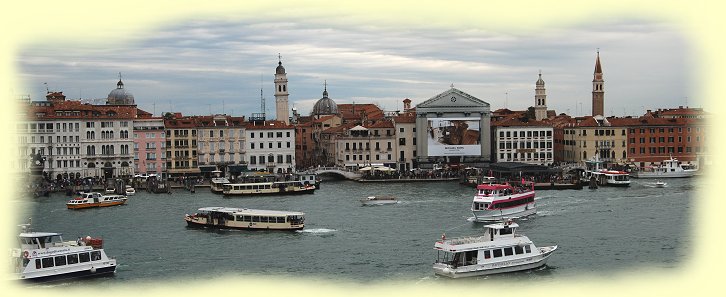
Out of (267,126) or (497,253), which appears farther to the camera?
(267,126)

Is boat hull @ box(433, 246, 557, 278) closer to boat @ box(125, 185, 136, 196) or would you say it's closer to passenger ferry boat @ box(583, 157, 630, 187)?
passenger ferry boat @ box(583, 157, 630, 187)

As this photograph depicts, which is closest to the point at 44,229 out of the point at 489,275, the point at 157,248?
the point at 157,248

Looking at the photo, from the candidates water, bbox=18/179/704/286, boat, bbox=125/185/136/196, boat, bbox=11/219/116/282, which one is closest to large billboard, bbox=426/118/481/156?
water, bbox=18/179/704/286

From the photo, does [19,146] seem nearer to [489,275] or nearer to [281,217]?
[281,217]

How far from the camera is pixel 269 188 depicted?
36500 millimetres

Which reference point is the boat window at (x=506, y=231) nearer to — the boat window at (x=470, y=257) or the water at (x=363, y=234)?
the water at (x=363, y=234)

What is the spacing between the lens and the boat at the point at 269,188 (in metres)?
36.1

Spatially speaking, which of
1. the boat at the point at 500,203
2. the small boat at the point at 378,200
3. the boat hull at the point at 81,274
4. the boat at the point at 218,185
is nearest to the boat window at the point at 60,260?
the boat hull at the point at 81,274

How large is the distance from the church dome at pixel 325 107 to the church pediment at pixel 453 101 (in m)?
14.3

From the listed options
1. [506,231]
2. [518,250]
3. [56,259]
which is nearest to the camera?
[56,259]

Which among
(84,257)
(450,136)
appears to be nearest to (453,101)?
(450,136)

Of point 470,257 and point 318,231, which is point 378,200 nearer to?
point 318,231

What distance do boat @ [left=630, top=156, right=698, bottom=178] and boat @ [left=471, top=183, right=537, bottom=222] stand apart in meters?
15.9

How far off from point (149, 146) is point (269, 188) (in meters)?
7.74
